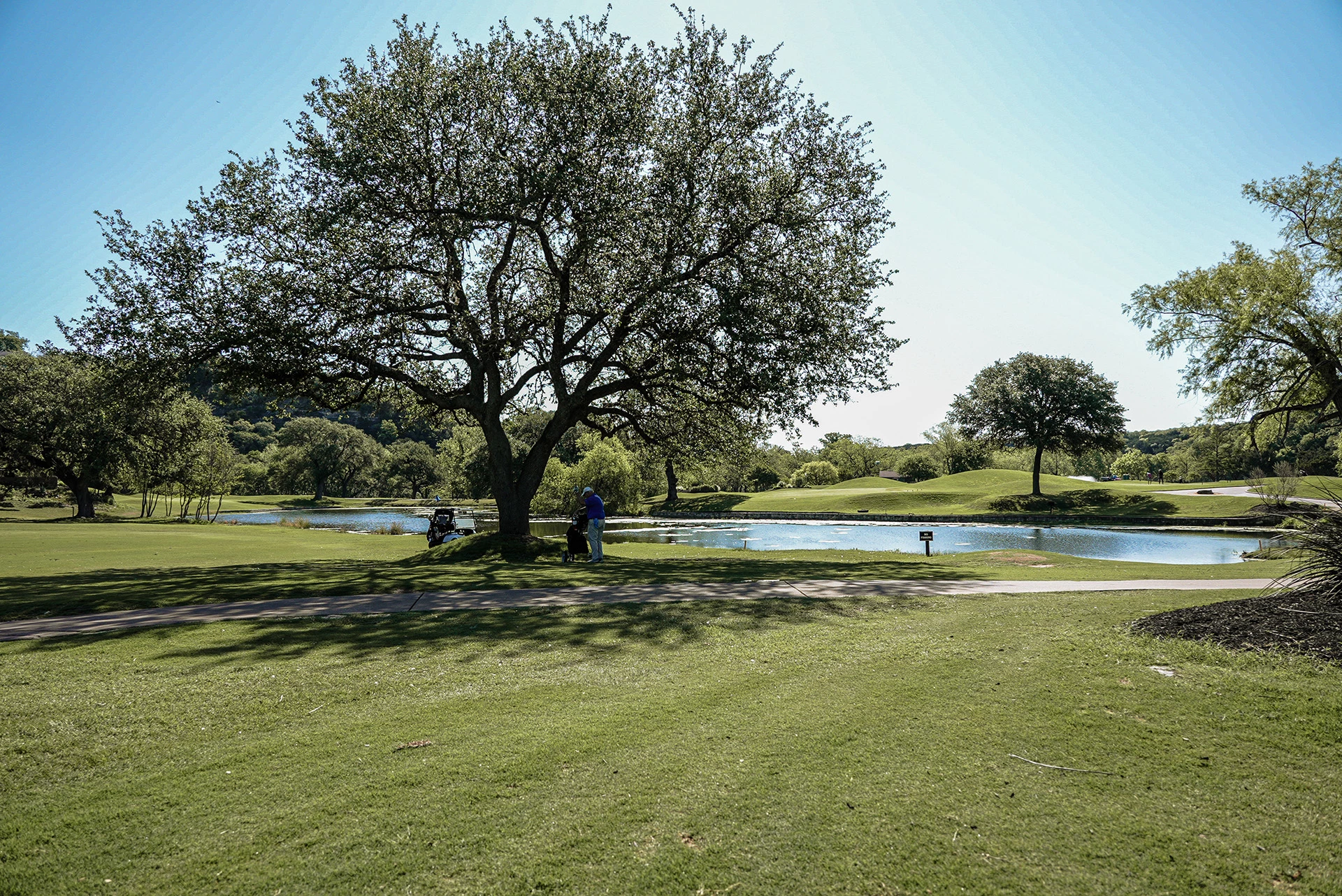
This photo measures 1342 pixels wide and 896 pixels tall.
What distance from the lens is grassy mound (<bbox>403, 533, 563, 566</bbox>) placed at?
17969mm

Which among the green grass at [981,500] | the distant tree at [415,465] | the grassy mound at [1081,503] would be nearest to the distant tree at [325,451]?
the distant tree at [415,465]

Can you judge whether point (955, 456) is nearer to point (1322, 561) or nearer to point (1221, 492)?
point (1221, 492)

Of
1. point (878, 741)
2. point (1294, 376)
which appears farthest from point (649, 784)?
point (1294, 376)

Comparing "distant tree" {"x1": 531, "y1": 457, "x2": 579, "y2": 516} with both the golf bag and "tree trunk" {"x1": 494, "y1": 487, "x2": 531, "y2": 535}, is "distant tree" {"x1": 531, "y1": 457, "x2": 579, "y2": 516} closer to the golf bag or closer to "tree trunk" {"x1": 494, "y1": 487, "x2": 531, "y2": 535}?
"tree trunk" {"x1": 494, "y1": 487, "x2": 531, "y2": 535}

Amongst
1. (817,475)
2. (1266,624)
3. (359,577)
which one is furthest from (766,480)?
(1266,624)

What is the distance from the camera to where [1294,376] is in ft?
89.1

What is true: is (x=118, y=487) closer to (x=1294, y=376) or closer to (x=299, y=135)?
(x=299, y=135)

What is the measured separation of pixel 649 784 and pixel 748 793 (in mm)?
617

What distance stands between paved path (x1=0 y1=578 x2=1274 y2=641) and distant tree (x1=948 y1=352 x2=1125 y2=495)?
1775 inches

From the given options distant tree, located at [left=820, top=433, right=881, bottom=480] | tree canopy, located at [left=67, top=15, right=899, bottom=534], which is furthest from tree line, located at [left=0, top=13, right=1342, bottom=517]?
distant tree, located at [left=820, top=433, right=881, bottom=480]

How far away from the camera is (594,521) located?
17234mm

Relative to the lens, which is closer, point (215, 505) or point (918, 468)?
point (215, 505)

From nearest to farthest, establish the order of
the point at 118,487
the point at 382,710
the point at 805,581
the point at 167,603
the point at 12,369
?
the point at 382,710
the point at 167,603
the point at 805,581
the point at 12,369
the point at 118,487

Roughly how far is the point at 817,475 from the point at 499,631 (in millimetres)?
84623
